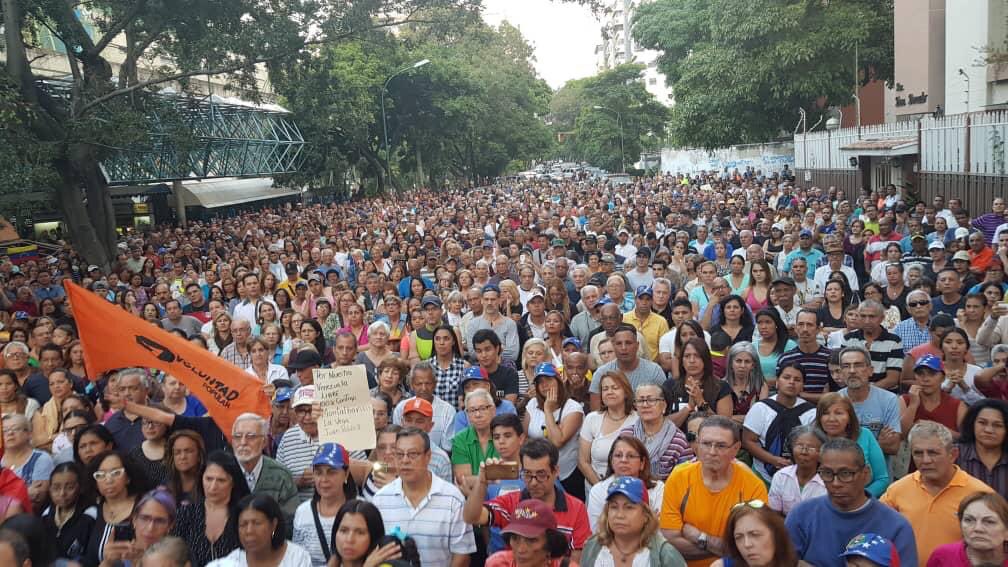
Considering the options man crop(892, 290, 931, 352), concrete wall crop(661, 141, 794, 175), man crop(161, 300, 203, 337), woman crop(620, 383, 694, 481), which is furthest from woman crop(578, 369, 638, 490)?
concrete wall crop(661, 141, 794, 175)

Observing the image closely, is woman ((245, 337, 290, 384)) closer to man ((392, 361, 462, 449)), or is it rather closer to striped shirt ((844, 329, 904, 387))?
man ((392, 361, 462, 449))

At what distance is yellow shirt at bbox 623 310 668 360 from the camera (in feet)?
28.2

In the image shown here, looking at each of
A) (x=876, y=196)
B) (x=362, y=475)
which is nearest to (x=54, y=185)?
(x=362, y=475)

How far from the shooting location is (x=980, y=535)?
3.92 m

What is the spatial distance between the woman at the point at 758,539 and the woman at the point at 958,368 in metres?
3.16

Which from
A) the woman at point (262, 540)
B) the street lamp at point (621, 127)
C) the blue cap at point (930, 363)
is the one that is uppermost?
the street lamp at point (621, 127)

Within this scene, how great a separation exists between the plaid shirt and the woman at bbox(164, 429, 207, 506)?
7.14 feet

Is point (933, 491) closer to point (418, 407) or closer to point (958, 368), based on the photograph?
point (958, 368)

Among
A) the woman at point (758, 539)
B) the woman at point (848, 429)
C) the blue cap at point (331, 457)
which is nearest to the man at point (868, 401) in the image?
the woman at point (848, 429)

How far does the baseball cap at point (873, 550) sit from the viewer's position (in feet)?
12.0

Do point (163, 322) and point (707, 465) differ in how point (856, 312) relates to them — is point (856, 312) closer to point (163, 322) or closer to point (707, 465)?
point (707, 465)

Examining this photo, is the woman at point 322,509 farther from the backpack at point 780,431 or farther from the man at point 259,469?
the backpack at point 780,431

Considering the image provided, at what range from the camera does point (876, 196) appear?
18.8m

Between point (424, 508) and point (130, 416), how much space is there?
264cm
